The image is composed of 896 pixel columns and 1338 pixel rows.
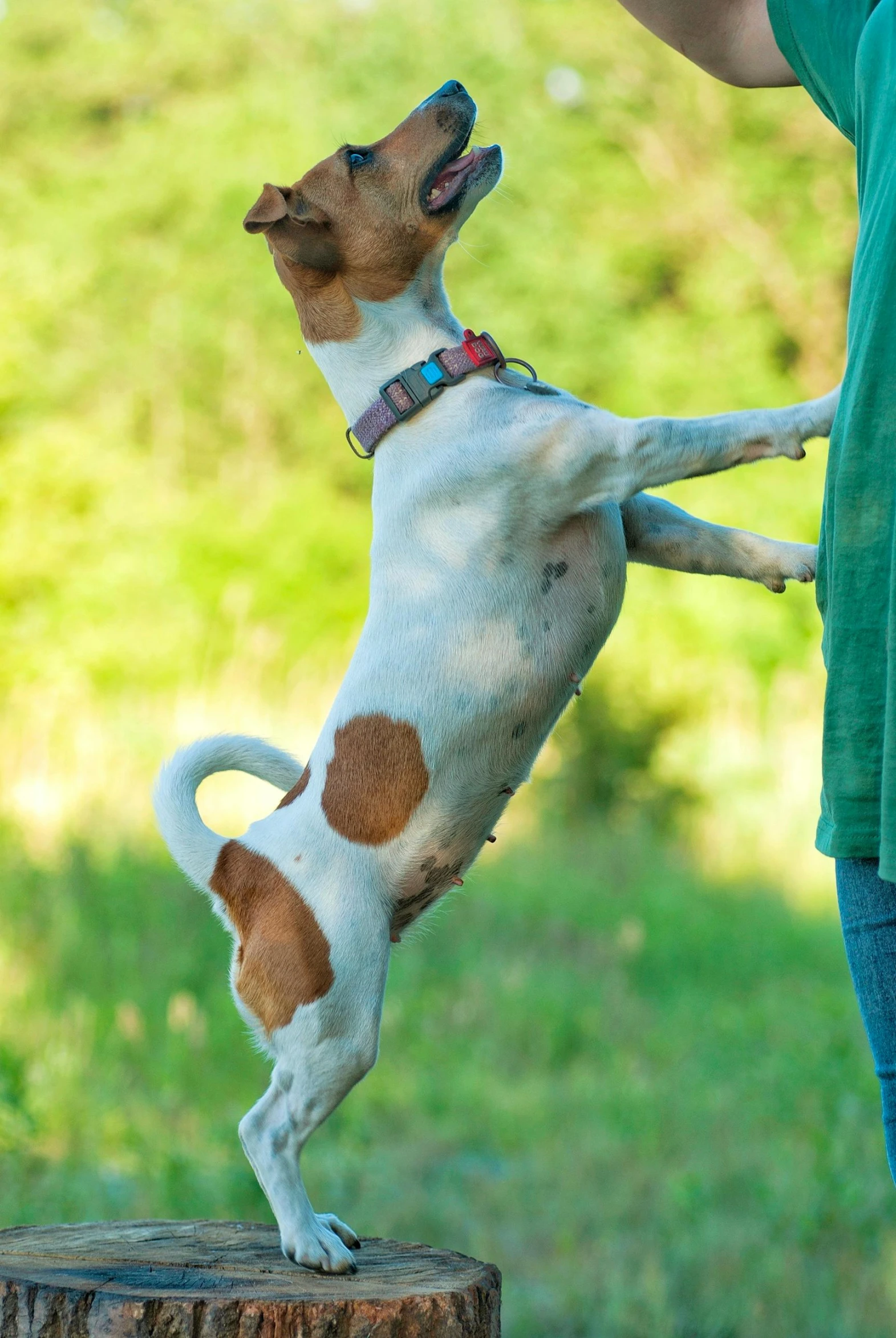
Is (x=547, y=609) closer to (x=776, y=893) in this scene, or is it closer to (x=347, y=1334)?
(x=347, y=1334)

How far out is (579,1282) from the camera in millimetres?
4184

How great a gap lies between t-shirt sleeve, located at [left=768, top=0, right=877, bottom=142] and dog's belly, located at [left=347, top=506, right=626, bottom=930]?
70 cm

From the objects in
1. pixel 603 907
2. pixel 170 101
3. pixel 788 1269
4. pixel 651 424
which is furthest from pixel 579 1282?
pixel 170 101

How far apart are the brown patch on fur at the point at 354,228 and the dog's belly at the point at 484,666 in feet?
1.81

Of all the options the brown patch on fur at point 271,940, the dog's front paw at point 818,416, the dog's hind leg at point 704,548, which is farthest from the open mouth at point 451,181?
the brown patch on fur at point 271,940

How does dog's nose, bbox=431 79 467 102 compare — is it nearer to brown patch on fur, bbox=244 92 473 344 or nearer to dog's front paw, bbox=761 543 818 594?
brown patch on fur, bbox=244 92 473 344

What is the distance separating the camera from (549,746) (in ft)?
34.7

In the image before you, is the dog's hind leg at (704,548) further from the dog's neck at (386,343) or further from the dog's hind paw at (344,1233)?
the dog's hind paw at (344,1233)

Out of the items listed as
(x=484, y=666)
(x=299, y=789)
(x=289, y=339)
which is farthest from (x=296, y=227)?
(x=289, y=339)

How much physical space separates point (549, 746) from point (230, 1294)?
337 inches

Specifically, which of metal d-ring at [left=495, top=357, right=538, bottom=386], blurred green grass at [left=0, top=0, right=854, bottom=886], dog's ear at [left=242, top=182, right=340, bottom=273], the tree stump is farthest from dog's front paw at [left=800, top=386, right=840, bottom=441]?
blurred green grass at [left=0, top=0, right=854, bottom=886]

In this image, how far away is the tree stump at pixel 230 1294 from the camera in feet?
6.73

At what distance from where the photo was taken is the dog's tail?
91.3 inches

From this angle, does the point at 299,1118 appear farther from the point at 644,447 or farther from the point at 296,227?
the point at 296,227
